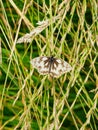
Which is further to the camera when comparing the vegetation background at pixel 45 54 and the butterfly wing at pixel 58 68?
the vegetation background at pixel 45 54

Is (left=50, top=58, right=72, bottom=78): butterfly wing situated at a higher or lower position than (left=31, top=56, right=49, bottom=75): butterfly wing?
lower

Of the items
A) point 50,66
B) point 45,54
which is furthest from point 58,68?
point 45,54

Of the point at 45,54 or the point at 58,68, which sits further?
the point at 45,54

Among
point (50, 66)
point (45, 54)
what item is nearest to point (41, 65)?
point (50, 66)

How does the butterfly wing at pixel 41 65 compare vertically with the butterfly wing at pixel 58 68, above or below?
above

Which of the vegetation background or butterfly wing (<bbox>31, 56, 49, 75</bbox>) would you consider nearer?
butterfly wing (<bbox>31, 56, 49, 75</bbox>)

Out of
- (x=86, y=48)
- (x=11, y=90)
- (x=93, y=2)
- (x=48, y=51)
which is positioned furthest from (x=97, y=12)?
(x=11, y=90)

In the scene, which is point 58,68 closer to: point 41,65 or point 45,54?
point 41,65

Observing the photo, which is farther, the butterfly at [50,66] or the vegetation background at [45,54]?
the vegetation background at [45,54]

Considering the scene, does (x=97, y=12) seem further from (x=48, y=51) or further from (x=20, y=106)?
(x=20, y=106)
